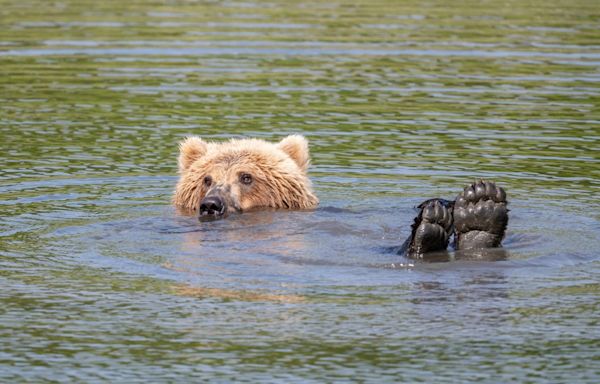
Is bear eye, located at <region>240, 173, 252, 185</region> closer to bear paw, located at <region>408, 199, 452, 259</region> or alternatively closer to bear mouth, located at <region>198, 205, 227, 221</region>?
bear mouth, located at <region>198, 205, 227, 221</region>

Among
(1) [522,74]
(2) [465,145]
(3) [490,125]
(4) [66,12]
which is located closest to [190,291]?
(2) [465,145]

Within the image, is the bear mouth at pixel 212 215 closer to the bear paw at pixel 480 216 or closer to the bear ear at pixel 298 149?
the bear ear at pixel 298 149

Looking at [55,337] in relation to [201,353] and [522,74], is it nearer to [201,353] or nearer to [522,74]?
[201,353]

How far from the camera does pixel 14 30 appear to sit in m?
22.5

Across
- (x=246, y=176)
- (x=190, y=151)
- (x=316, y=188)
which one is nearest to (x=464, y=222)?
(x=246, y=176)

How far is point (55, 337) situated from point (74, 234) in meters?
2.66

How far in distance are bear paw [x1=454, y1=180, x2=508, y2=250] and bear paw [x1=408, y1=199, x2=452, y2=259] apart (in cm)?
12

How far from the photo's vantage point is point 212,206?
1094cm

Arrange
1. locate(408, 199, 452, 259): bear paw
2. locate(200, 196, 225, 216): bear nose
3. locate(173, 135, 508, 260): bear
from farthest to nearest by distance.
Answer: locate(173, 135, 508, 260): bear, locate(200, 196, 225, 216): bear nose, locate(408, 199, 452, 259): bear paw

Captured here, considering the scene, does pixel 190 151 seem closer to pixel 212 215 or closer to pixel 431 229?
pixel 212 215

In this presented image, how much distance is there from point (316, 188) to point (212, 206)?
1.87m

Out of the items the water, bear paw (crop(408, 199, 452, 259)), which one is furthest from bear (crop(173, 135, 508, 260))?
bear paw (crop(408, 199, 452, 259))

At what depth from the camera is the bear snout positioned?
35.7ft

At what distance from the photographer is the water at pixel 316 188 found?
723cm
